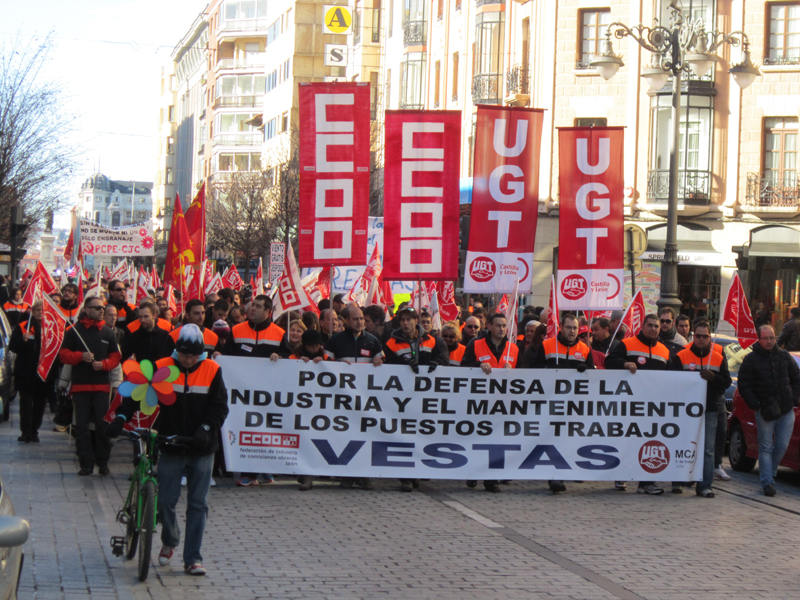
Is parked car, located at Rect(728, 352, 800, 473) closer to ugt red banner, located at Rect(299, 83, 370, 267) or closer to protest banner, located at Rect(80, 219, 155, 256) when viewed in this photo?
ugt red banner, located at Rect(299, 83, 370, 267)

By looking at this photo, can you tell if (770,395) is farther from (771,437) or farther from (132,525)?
(132,525)

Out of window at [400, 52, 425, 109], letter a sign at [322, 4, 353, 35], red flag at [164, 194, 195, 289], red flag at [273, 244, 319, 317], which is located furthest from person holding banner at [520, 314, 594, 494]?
letter a sign at [322, 4, 353, 35]

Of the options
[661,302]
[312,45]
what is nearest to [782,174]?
[661,302]

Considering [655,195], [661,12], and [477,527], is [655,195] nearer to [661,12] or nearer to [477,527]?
[661,12]

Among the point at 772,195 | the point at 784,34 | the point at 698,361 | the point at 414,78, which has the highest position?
the point at 414,78

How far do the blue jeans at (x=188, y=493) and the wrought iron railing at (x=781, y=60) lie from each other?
29.3 m

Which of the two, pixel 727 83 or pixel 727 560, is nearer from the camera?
pixel 727 560

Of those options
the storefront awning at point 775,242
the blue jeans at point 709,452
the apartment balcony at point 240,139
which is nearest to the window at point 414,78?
the storefront awning at point 775,242

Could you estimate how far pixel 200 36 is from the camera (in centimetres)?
10038

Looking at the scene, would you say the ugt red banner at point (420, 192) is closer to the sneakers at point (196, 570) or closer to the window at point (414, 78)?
the sneakers at point (196, 570)

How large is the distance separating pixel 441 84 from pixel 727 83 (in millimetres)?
13254

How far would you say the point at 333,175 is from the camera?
41.7 feet

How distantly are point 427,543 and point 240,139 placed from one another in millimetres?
75492

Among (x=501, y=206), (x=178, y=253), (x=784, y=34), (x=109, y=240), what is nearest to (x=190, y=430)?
(x=501, y=206)
